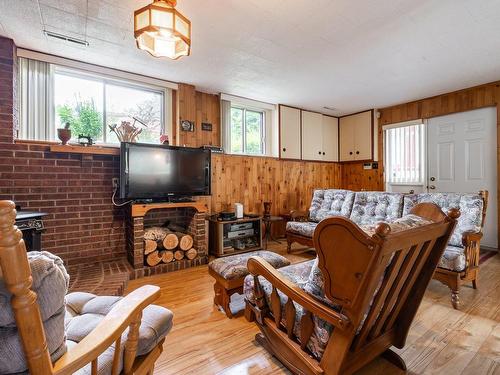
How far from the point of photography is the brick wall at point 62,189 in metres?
2.66

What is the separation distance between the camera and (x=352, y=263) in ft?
3.32

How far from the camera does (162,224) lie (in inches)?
142

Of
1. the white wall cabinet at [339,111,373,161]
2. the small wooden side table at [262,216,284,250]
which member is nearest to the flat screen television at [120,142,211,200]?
the small wooden side table at [262,216,284,250]

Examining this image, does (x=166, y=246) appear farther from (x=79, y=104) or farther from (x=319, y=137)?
(x=319, y=137)

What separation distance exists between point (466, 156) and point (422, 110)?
106 centimetres

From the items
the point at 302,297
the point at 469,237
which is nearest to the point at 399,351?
the point at 302,297

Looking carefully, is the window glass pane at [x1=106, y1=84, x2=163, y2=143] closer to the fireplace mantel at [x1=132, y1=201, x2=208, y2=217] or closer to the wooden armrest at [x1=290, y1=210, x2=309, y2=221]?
the fireplace mantel at [x1=132, y1=201, x2=208, y2=217]

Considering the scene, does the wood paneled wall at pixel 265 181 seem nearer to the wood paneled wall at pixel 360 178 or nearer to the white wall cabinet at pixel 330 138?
the white wall cabinet at pixel 330 138

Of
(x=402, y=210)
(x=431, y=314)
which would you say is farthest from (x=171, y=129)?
(x=431, y=314)

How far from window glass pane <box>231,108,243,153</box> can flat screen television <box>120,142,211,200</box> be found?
39.5 inches

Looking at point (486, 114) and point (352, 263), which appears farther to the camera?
point (486, 114)

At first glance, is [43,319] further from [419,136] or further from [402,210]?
[419,136]

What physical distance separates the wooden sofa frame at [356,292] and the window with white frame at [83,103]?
2.91m

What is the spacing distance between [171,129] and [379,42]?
9.30 ft
